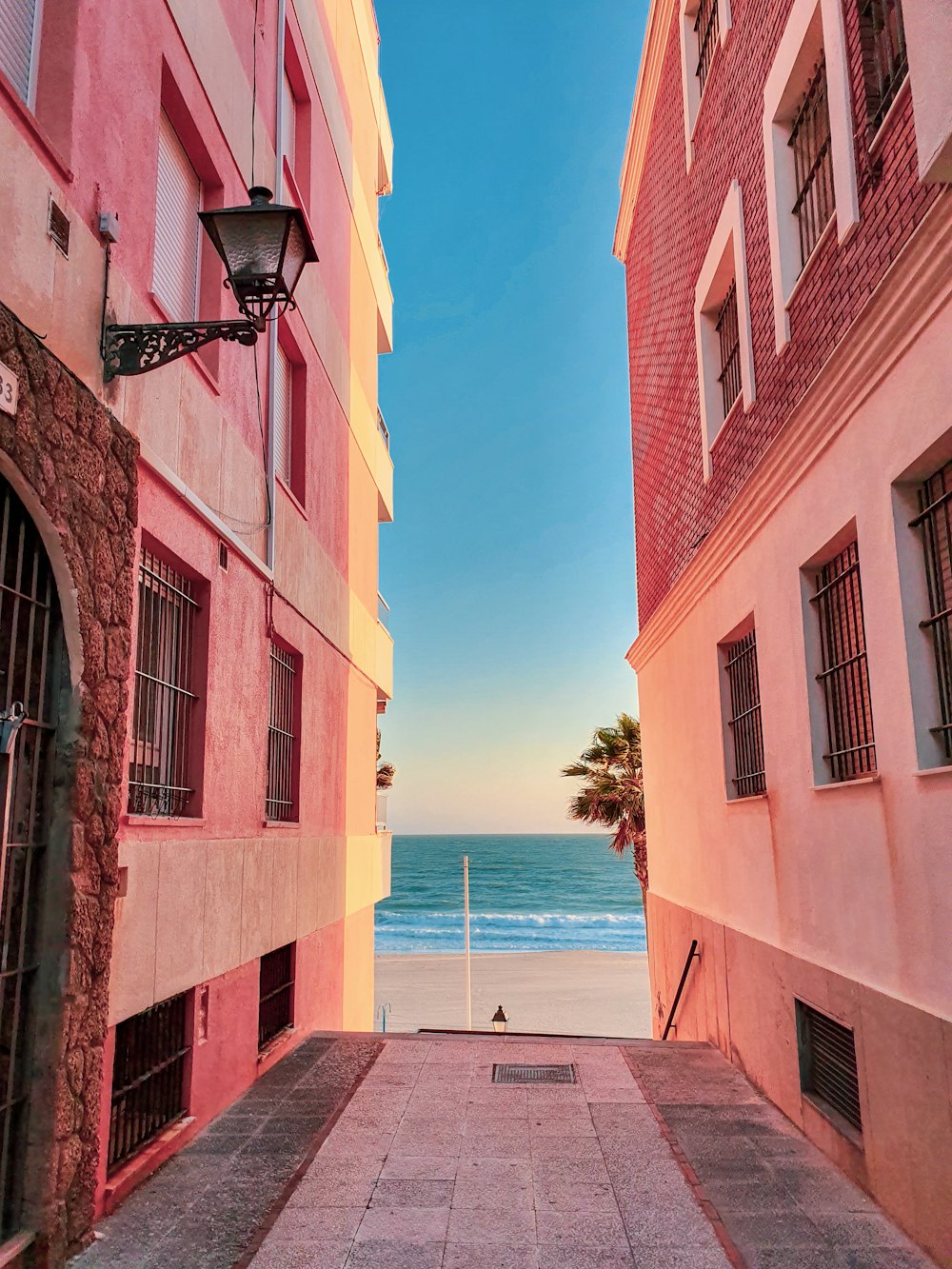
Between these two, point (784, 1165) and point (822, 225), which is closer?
point (784, 1165)

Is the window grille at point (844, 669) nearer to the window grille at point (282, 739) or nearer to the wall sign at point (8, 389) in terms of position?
the wall sign at point (8, 389)

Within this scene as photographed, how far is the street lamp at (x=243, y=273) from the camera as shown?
503 centimetres

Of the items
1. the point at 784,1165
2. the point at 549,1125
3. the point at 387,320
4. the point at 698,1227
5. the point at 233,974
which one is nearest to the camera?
the point at 698,1227

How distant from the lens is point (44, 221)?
15.3ft

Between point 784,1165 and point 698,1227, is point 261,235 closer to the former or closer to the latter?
point 698,1227

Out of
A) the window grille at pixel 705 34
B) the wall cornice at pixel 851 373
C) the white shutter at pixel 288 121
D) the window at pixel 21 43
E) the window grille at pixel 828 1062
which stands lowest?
the window grille at pixel 828 1062

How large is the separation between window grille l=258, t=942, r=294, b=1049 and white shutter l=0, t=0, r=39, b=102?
6.78 meters

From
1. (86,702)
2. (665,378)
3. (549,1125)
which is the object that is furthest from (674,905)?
(86,702)

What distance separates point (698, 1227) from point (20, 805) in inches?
149

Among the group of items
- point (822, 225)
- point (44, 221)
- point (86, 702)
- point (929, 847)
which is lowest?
point (929, 847)

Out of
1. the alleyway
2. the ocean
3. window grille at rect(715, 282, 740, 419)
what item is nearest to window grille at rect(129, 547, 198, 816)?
the alleyway

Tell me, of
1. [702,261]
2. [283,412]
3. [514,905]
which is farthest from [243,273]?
[514,905]

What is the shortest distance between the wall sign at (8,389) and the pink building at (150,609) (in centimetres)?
1

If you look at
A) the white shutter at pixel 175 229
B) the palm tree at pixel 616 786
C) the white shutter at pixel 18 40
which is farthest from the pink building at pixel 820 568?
the palm tree at pixel 616 786
